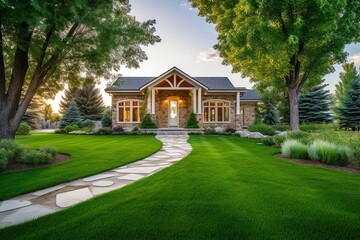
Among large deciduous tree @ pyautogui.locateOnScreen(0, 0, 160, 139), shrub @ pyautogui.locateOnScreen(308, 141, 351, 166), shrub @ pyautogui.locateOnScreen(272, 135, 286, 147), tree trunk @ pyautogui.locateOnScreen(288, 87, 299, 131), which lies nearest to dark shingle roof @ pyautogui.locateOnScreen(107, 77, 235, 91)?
tree trunk @ pyautogui.locateOnScreen(288, 87, 299, 131)

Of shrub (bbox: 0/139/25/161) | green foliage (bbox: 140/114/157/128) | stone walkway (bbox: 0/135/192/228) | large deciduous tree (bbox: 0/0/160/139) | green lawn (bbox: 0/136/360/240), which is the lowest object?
stone walkway (bbox: 0/135/192/228)

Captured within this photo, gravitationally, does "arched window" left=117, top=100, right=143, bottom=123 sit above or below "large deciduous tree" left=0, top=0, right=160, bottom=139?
below

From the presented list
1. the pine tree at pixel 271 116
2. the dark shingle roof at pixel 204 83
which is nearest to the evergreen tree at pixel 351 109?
the pine tree at pixel 271 116

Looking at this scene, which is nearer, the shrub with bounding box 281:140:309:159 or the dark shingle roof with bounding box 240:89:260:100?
the shrub with bounding box 281:140:309:159

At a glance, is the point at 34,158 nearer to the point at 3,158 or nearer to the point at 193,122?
the point at 3,158

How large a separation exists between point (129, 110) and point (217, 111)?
26.8 feet

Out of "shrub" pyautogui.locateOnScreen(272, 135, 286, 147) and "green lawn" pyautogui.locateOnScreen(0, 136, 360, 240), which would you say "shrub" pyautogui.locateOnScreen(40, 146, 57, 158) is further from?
"shrub" pyautogui.locateOnScreen(272, 135, 286, 147)

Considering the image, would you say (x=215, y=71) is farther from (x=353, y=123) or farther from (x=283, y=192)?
(x=283, y=192)

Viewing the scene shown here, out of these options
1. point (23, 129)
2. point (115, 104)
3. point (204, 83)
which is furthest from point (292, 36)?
point (23, 129)

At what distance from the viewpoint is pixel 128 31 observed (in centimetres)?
678

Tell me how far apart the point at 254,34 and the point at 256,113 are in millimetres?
14529

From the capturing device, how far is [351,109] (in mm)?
19484

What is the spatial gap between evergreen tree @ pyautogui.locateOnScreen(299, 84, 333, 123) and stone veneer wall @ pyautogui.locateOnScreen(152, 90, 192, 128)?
12359 millimetres

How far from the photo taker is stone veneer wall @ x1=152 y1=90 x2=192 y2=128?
19.7 meters
